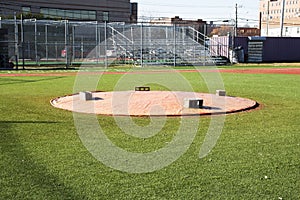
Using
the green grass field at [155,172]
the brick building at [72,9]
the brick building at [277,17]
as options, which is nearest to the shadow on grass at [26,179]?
the green grass field at [155,172]

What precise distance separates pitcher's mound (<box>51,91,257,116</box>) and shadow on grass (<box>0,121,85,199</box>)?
13.1 ft

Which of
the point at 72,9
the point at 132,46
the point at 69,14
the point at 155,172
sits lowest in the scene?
the point at 155,172

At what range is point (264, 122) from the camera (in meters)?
9.05

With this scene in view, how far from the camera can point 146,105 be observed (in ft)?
35.9

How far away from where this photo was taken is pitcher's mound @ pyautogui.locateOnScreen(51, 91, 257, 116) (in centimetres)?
1014

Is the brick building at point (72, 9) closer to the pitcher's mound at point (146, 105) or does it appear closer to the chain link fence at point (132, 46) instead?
the chain link fence at point (132, 46)

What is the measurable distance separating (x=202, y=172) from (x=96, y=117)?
4636 mm

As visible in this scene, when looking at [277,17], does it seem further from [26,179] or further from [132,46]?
[26,179]

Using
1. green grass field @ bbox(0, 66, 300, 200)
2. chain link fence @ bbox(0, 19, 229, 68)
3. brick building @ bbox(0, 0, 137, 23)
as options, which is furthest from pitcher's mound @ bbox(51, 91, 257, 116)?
brick building @ bbox(0, 0, 137, 23)

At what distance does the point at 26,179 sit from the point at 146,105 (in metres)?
6.15

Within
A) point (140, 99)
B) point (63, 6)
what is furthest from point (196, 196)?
point (63, 6)

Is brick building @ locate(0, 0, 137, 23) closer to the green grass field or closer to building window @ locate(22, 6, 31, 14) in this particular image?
building window @ locate(22, 6, 31, 14)

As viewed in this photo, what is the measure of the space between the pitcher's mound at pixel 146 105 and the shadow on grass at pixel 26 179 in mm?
4001

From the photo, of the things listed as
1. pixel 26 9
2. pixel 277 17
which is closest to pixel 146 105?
pixel 26 9
